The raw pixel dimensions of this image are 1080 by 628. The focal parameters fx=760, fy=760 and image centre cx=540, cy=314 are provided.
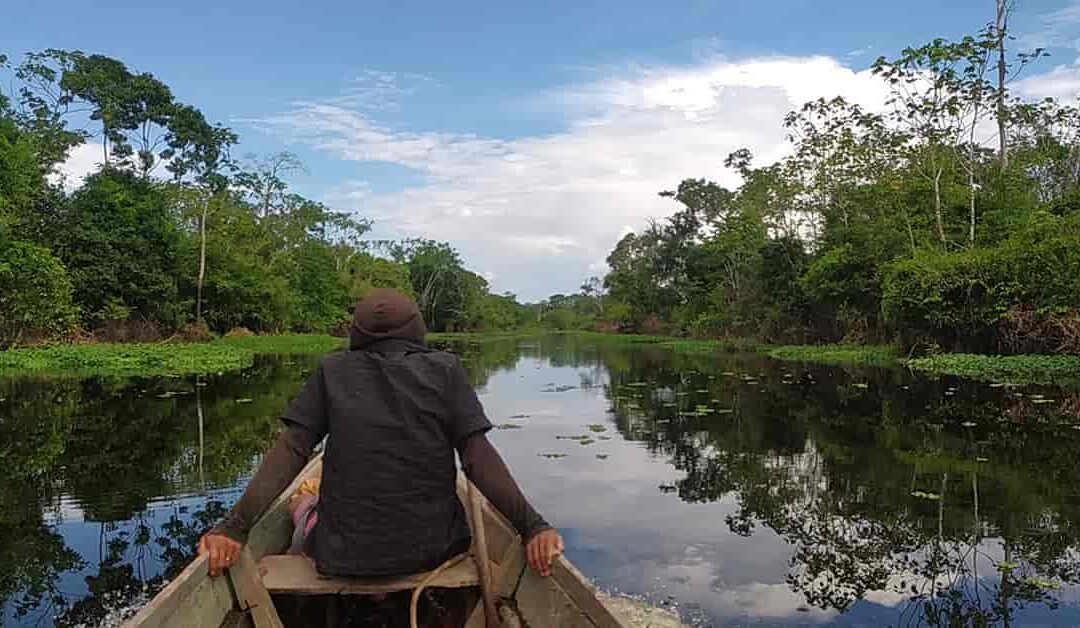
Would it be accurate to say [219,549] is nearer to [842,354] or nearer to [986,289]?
[986,289]

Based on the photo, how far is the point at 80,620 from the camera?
377 cm

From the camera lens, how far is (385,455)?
224cm

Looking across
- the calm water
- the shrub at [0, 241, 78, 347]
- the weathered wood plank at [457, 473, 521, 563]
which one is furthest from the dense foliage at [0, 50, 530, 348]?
the weathered wood plank at [457, 473, 521, 563]

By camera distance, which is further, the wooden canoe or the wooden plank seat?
the wooden plank seat

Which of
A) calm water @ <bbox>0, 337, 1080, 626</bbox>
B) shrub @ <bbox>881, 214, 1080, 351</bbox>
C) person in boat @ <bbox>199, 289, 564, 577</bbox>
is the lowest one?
calm water @ <bbox>0, 337, 1080, 626</bbox>

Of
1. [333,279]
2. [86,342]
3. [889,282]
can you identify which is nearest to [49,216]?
[86,342]

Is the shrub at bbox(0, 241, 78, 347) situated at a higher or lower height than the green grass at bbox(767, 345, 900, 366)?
higher

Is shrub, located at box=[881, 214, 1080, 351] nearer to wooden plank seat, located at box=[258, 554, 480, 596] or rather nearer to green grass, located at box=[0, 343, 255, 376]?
wooden plank seat, located at box=[258, 554, 480, 596]

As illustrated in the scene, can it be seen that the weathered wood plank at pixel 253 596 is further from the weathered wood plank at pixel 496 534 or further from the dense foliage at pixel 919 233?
the dense foliage at pixel 919 233

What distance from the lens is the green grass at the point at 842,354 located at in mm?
20406

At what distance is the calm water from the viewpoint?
4.16 metres

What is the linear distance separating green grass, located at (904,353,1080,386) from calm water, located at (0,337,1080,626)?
164 cm

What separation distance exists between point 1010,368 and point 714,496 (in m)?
11.8

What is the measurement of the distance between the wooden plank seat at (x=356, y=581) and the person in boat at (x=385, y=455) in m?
0.06
